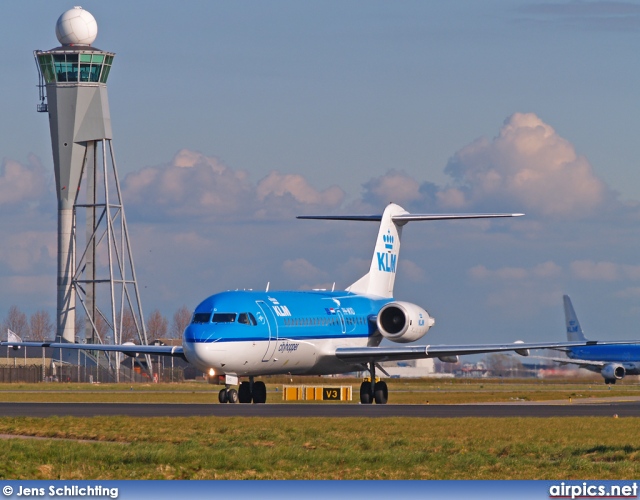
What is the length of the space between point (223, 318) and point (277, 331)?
2.71 meters

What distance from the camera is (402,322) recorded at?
1986 inches

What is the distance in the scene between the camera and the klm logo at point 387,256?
56.5 metres

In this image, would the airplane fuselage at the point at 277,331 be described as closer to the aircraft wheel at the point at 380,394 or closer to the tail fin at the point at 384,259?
the aircraft wheel at the point at 380,394

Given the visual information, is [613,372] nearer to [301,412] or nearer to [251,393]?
[251,393]

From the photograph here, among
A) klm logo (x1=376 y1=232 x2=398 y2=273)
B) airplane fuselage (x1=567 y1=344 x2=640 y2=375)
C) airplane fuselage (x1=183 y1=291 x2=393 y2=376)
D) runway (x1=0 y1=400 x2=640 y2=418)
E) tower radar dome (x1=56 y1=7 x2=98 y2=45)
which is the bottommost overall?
runway (x1=0 y1=400 x2=640 y2=418)

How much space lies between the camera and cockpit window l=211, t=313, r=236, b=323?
42.6 m

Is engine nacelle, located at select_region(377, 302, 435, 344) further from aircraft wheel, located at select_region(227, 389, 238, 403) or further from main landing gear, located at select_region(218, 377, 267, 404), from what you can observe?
aircraft wheel, located at select_region(227, 389, 238, 403)

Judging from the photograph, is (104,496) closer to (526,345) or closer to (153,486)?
(153,486)

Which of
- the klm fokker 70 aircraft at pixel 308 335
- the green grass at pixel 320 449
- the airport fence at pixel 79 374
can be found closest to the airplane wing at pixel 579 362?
Result: the airport fence at pixel 79 374

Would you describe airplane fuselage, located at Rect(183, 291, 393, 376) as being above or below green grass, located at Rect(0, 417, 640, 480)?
above

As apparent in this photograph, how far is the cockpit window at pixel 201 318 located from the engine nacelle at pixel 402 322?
1021cm

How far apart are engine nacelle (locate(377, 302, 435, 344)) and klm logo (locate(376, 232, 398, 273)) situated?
5678 mm

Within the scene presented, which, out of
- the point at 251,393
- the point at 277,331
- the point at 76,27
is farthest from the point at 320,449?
the point at 76,27

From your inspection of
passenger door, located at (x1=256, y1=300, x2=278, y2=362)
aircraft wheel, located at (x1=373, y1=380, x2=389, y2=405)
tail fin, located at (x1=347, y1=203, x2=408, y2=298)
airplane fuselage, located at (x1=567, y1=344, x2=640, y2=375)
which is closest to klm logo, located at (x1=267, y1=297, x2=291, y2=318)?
passenger door, located at (x1=256, y1=300, x2=278, y2=362)
